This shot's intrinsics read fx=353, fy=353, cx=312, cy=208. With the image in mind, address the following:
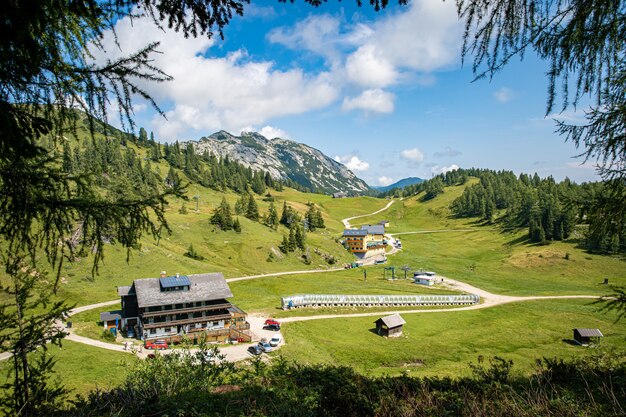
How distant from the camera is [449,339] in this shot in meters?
→ 44.8

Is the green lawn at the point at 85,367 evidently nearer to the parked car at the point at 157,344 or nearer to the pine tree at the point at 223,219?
the parked car at the point at 157,344

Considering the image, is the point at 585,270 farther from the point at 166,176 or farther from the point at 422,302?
the point at 166,176

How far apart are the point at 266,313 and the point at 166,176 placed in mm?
142627

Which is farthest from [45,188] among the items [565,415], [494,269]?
[494,269]

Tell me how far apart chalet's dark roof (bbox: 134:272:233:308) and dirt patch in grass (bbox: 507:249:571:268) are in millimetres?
87049

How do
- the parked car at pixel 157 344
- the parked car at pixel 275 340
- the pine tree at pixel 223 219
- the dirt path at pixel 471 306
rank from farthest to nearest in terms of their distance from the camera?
the pine tree at pixel 223 219
the dirt path at pixel 471 306
the parked car at pixel 157 344
the parked car at pixel 275 340

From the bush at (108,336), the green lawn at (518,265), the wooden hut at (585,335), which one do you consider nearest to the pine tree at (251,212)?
the green lawn at (518,265)

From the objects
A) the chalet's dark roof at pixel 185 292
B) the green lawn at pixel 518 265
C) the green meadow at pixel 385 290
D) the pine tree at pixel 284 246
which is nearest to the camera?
the green meadow at pixel 385 290

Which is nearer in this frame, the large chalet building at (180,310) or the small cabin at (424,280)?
the large chalet building at (180,310)

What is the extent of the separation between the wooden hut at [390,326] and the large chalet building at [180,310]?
17349 millimetres

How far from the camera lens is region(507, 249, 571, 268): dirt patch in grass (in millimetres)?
97750

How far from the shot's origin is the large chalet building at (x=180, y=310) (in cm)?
4403

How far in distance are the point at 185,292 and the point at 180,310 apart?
2.36m

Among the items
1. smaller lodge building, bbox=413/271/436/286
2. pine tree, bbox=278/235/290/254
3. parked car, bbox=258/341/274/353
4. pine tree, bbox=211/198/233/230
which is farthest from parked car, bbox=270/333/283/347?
pine tree, bbox=211/198/233/230
